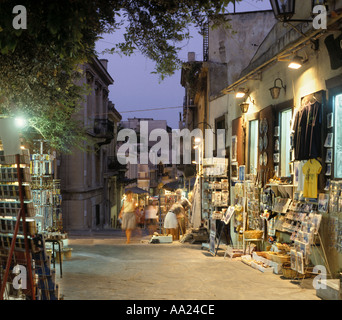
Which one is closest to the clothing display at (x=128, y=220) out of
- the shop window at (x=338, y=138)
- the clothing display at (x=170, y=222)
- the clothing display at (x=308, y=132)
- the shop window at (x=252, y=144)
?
the clothing display at (x=170, y=222)

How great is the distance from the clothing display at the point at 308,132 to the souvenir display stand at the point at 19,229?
16.5 ft

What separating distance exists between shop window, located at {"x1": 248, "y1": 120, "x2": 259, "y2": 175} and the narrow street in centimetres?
272

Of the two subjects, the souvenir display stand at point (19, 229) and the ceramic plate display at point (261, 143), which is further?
the ceramic plate display at point (261, 143)

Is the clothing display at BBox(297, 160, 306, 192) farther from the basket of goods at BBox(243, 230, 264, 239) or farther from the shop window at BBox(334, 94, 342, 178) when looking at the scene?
the basket of goods at BBox(243, 230, 264, 239)

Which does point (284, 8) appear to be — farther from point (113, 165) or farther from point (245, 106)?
point (113, 165)

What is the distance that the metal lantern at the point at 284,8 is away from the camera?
9102 mm

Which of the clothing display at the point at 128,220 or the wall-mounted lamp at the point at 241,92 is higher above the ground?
the wall-mounted lamp at the point at 241,92

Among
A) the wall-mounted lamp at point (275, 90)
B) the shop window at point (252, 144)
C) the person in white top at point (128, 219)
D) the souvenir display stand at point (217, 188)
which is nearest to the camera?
the wall-mounted lamp at point (275, 90)

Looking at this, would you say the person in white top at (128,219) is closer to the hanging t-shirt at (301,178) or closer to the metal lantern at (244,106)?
the metal lantern at (244,106)

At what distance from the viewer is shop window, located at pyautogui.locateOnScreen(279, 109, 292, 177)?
10919 mm

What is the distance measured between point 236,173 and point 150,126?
156 ft

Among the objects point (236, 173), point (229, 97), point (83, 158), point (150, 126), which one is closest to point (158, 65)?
point (236, 173)

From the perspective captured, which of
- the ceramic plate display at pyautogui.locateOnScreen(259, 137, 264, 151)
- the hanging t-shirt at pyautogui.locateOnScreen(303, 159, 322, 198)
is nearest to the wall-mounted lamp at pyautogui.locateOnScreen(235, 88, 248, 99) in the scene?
the ceramic plate display at pyautogui.locateOnScreen(259, 137, 264, 151)
